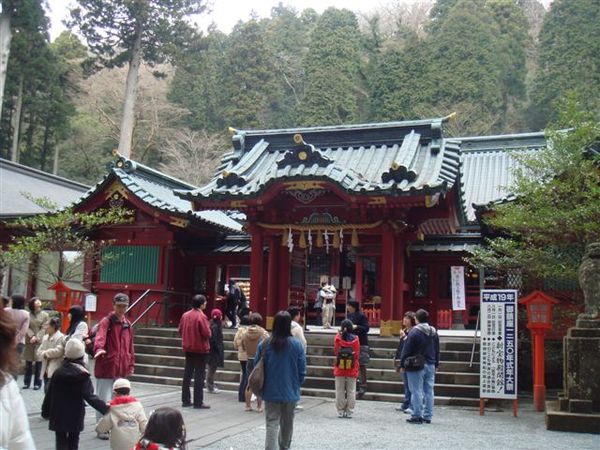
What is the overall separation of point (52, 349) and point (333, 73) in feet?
125

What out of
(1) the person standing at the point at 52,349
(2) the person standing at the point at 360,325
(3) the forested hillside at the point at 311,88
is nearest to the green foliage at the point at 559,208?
(2) the person standing at the point at 360,325

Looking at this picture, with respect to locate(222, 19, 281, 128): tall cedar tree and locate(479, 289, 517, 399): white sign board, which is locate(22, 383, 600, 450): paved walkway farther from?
locate(222, 19, 281, 128): tall cedar tree

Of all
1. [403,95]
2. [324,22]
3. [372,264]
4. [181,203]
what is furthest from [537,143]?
[324,22]

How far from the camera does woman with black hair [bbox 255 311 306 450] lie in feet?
21.4

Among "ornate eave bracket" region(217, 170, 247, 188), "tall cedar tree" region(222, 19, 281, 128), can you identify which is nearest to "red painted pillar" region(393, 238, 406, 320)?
"ornate eave bracket" region(217, 170, 247, 188)

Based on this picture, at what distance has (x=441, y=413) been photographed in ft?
35.1

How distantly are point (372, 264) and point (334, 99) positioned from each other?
2640cm

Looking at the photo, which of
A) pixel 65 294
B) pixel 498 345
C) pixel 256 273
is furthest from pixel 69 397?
pixel 256 273

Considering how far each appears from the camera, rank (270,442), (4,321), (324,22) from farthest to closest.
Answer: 1. (324,22)
2. (270,442)
3. (4,321)

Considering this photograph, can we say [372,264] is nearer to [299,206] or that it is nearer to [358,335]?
[299,206]

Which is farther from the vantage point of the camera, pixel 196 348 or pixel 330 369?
pixel 330 369

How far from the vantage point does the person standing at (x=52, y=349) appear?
8766 mm

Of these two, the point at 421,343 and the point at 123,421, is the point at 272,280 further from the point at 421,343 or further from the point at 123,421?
the point at 123,421

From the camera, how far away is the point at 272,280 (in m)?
16.4
